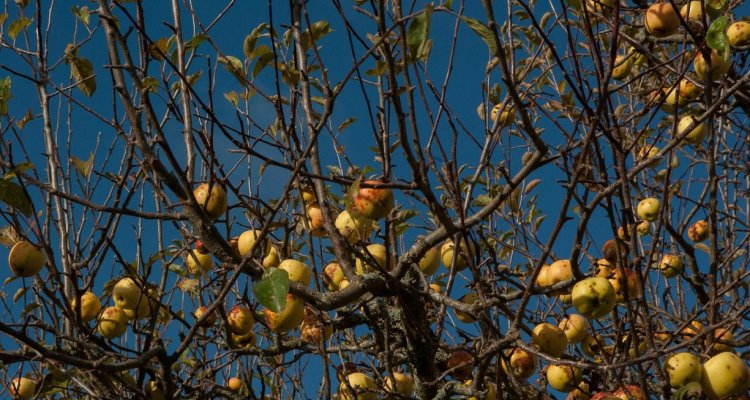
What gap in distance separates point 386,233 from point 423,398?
2.05 ft

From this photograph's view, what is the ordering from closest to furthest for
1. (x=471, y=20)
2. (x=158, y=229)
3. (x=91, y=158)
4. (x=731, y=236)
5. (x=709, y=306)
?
(x=471, y=20), (x=709, y=306), (x=91, y=158), (x=158, y=229), (x=731, y=236)

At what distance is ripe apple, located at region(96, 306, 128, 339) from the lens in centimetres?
306

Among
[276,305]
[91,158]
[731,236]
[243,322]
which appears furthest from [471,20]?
[731,236]

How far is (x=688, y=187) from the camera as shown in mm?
4859

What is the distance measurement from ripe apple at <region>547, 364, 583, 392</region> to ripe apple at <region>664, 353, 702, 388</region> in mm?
517

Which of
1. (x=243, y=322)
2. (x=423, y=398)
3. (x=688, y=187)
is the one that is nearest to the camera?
(x=423, y=398)

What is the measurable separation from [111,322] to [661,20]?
2708 millimetres

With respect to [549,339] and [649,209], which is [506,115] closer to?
[549,339]

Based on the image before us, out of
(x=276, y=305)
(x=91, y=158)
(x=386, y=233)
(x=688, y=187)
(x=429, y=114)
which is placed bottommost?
(x=276, y=305)

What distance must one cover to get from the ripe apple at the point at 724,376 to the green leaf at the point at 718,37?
1.11 metres

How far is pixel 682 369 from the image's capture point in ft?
8.48

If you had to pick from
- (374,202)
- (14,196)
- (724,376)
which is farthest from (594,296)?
(14,196)

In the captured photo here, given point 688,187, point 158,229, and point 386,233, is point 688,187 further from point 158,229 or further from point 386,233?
point 158,229

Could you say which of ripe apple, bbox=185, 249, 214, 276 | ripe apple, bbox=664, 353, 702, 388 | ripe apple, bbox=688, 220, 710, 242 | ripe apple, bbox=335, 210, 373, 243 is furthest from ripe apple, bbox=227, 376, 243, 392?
ripe apple, bbox=688, 220, 710, 242
